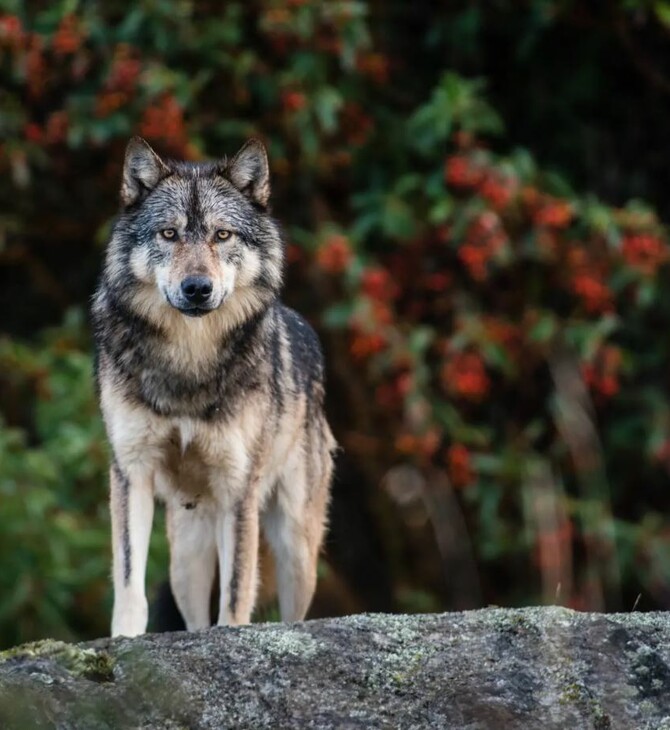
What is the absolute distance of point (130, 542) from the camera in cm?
611

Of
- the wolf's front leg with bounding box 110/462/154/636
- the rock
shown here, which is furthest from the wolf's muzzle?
the rock

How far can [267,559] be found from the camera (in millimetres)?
7508

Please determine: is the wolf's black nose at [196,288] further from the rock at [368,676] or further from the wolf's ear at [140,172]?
the rock at [368,676]

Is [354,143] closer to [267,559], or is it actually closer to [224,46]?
[224,46]

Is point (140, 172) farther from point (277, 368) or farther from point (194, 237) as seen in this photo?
point (277, 368)

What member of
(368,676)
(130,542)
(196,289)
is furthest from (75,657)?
(196,289)

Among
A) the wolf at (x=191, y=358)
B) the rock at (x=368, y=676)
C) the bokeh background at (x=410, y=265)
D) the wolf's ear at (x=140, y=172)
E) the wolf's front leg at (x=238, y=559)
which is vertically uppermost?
the bokeh background at (x=410, y=265)

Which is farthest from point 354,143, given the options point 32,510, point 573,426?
point 32,510

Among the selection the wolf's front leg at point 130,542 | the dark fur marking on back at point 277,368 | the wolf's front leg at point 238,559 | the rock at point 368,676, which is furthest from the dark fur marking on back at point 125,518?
the rock at point 368,676

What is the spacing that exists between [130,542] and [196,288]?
1058 millimetres

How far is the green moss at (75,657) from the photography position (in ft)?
13.0

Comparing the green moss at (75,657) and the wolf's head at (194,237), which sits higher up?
the wolf's head at (194,237)

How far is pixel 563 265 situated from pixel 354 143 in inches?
74.7

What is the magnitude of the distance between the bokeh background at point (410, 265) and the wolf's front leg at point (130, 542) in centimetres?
406
